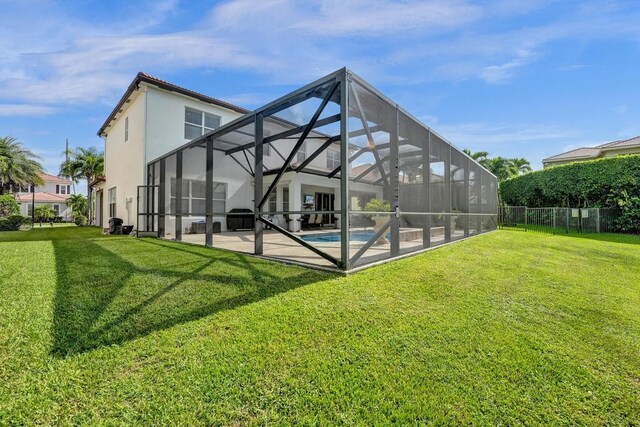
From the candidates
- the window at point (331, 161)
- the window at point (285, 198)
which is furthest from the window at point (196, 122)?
the window at point (331, 161)

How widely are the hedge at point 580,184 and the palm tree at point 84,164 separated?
35194mm

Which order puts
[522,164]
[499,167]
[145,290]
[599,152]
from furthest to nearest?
[522,164] → [499,167] → [599,152] → [145,290]

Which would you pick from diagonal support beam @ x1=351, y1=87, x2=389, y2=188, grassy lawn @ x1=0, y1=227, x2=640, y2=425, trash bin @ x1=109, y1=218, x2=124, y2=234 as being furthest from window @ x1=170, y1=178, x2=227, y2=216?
diagonal support beam @ x1=351, y1=87, x2=389, y2=188

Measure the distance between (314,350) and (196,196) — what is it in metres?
11.4

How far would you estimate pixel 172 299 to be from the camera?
10.5 ft

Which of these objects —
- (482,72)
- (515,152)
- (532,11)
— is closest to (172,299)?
(532,11)

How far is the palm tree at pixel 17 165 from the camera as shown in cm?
2117

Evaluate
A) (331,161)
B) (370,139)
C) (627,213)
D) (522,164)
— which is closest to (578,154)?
(522,164)

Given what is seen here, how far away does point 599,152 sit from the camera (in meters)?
21.4

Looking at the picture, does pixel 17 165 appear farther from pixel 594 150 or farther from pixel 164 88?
pixel 594 150

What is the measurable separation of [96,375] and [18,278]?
355 centimetres

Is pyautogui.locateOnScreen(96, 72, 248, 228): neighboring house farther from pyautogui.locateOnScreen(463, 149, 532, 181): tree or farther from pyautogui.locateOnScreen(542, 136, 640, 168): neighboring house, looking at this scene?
pyautogui.locateOnScreen(542, 136, 640, 168): neighboring house

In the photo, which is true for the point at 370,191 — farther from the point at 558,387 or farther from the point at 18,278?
the point at 18,278

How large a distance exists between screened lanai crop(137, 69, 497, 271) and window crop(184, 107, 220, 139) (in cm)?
130
